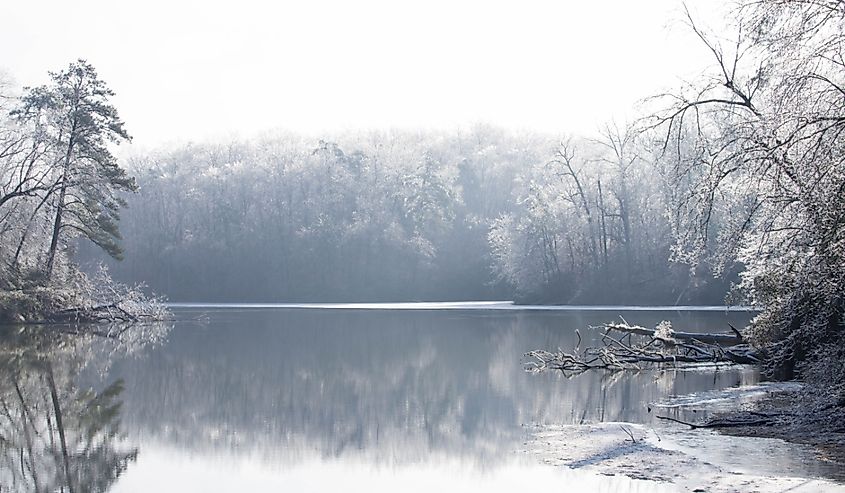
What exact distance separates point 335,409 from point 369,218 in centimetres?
6441

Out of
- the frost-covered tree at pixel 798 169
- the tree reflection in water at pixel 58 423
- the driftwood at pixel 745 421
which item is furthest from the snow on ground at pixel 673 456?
the tree reflection in water at pixel 58 423

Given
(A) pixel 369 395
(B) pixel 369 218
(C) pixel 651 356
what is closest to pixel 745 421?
(A) pixel 369 395

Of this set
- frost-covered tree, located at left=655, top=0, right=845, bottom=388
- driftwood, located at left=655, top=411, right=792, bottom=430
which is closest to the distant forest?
frost-covered tree, located at left=655, top=0, right=845, bottom=388

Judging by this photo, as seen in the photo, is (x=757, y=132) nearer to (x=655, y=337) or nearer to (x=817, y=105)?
(x=817, y=105)

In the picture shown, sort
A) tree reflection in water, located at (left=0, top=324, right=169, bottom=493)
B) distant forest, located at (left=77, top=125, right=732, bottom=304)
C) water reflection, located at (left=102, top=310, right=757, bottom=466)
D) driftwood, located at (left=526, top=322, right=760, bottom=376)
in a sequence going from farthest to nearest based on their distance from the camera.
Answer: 1. distant forest, located at (left=77, top=125, right=732, bottom=304)
2. driftwood, located at (left=526, top=322, right=760, bottom=376)
3. water reflection, located at (left=102, top=310, right=757, bottom=466)
4. tree reflection in water, located at (left=0, top=324, right=169, bottom=493)

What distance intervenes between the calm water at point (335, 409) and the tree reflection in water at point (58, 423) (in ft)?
0.26

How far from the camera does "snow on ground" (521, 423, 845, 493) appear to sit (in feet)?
33.7

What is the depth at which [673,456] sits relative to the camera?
38.9ft

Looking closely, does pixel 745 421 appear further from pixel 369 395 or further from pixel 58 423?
pixel 58 423

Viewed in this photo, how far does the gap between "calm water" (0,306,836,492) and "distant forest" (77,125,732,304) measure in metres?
31.8

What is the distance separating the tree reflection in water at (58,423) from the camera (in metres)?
12.0

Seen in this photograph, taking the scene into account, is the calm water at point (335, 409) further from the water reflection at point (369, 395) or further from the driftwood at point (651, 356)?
the driftwood at point (651, 356)

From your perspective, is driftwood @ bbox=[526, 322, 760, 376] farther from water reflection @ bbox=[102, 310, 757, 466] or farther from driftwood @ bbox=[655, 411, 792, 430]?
driftwood @ bbox=[655, 411, 792, 430]

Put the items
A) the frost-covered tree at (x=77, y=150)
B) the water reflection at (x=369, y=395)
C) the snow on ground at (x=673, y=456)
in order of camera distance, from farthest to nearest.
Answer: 1. the frost-covered tree at (x=77, y=150)
2. the water reflection at (x=369, y=395)
3. the snow on ground at (x=673, y=456)
